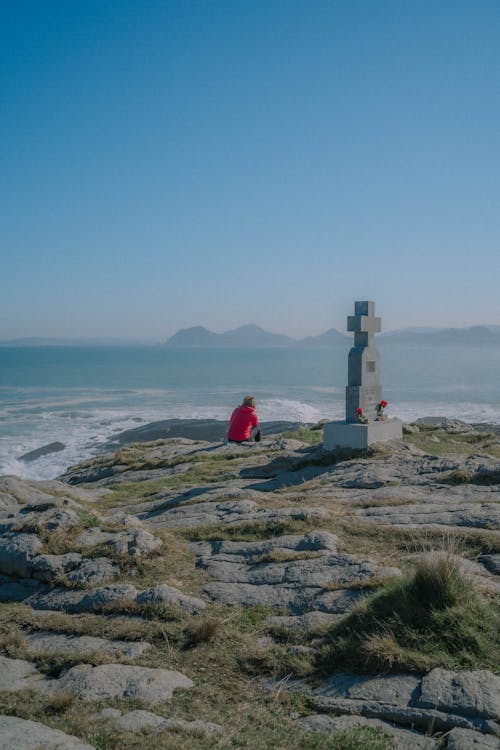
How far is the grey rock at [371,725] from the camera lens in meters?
4.83

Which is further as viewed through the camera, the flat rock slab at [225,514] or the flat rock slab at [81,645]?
the flat rock slab at [225,514]

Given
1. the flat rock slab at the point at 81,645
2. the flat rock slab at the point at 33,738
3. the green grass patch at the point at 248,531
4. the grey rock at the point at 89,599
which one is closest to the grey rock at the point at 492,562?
the green grass patch at the point at 248,531

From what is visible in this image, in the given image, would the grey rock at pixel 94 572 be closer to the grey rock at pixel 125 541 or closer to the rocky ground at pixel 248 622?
the rocky ground at pixel 248 622

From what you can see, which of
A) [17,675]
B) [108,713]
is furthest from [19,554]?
[108,713]

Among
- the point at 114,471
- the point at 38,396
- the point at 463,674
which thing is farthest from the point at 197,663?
the point at 38,396

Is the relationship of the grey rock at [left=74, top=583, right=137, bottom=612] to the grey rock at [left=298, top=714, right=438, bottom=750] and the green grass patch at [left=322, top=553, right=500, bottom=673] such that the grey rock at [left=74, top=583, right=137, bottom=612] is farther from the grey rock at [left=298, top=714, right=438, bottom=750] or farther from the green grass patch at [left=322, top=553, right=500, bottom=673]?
the grey rock at [left=298, top=714, right=438, bottom=750]

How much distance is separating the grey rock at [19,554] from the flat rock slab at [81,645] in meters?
2.16

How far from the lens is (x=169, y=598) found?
7723 millimetres

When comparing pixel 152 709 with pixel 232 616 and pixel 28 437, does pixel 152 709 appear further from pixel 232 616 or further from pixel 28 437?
pixel 28 437

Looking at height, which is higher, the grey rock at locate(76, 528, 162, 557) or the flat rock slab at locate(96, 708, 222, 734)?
the grey rock at locate(76, 528, 162, 557)

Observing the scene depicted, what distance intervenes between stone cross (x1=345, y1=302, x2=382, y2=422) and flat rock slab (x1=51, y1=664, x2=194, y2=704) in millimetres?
13557

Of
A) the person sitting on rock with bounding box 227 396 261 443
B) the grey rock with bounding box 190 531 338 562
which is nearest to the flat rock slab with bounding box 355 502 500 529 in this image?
the grey rock with bounding box 190 531 338 562

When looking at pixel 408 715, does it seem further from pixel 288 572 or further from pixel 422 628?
pixel 288 572

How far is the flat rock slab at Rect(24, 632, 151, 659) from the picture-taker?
664 cm
